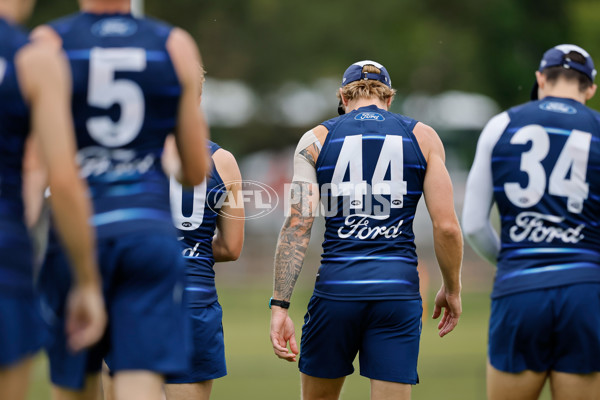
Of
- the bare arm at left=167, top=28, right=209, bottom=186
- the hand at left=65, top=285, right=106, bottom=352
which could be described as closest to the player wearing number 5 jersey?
the bare arm at left=167, top=28, right=209, bottom=186

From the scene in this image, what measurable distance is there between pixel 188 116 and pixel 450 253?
2.50m

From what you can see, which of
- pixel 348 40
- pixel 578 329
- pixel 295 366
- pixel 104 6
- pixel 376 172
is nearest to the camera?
pixel 104 6

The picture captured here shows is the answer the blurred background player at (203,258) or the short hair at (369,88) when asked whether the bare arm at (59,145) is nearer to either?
the blurred background player at (203,258)

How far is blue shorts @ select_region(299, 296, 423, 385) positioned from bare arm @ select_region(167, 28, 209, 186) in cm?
192

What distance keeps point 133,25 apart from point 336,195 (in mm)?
2284

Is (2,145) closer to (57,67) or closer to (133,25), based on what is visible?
(57,67)

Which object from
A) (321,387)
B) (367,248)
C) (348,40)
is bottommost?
(321,387)

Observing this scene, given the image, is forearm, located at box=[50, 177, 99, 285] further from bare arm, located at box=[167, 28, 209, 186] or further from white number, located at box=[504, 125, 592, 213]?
white number, located at box=[504, 125, 592, 213]

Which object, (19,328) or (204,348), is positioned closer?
(19,328)

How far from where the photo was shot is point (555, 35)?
29.0 meters

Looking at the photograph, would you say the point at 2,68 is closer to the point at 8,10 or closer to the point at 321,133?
the point at 8,10

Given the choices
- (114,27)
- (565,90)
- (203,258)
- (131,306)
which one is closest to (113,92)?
(114,27)

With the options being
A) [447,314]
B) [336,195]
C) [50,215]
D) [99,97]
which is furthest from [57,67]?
[447,314]

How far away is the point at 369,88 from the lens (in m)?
6.36
